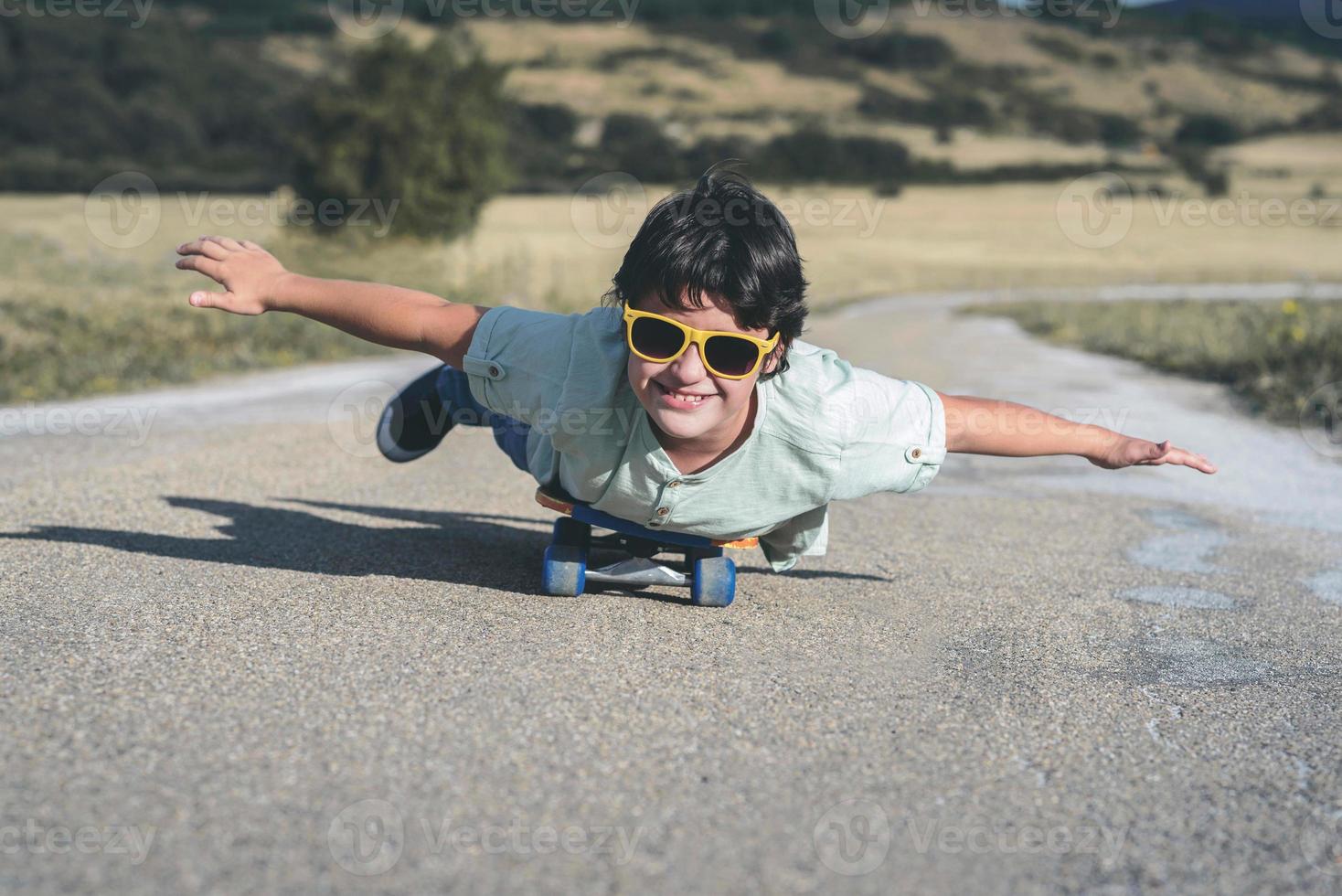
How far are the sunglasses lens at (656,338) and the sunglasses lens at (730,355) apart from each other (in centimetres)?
8

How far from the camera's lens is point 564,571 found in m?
4.20

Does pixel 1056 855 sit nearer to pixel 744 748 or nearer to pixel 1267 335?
pixel 744 748

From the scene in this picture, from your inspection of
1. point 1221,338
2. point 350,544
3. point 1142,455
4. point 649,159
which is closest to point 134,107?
point 649,159

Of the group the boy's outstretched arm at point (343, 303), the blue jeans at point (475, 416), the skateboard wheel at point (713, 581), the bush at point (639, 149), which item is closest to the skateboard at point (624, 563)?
the skateboard wheel at point (713, 581)

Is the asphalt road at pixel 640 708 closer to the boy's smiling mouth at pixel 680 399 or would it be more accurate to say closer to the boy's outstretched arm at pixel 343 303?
the boy's smiling mouth at pixel 680 399

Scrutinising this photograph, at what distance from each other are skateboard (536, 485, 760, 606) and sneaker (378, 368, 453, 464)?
78 centimetres

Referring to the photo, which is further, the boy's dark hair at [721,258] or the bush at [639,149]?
the bush at [639,149]

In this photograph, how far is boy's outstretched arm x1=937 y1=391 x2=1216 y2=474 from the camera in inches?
152

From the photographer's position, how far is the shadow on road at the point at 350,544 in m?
4.59

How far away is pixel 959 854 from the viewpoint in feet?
8.45

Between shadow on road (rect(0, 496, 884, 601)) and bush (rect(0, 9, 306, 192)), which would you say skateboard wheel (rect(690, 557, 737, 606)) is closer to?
shadow on road (rect(0, 496, 884, 601))

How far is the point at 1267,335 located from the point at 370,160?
19.6 m

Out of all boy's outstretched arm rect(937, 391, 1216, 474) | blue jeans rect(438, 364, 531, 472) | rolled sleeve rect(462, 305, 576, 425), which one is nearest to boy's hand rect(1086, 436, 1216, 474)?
boy's outstretched arm rect(937, 391, 1216, 474)

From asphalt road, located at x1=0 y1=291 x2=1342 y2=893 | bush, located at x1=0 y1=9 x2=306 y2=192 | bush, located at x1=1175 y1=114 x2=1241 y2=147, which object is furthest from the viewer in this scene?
bush, located at x1=1175 y1=114 x2=1241 y2=147
